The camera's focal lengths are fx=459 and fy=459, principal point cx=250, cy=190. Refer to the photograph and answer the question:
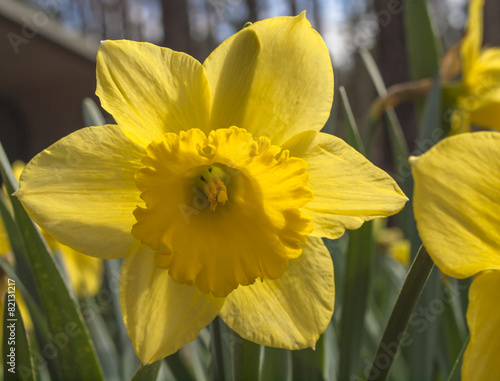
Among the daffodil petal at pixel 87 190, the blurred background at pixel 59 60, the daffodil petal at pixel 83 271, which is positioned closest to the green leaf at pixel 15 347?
the daffodil petal at pixel 87 190

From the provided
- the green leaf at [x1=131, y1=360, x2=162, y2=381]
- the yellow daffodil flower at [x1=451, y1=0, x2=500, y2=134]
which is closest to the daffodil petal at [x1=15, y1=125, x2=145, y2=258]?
the green leaf at [x1=131, y1=360, x2=162, y2=381]

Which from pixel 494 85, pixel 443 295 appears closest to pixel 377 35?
pixel 494 85

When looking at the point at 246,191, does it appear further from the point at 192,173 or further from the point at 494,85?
the point at 494,85

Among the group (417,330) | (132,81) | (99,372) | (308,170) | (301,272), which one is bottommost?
(417,330)

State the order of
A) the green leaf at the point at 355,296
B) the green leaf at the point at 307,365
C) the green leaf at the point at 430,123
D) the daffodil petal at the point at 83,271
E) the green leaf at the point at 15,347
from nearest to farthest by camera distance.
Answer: the green leaf at the point at 15,347
the green leaf at the point at 307,365
the green leaf at the point at 355,296
the green leaf at the point at 430,123
the daffodil petal at the point at 83,271

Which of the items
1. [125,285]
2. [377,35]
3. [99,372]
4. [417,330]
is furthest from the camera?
[377,35]

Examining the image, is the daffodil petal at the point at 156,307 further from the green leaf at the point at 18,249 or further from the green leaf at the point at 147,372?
the green leaf at the point at 18,249

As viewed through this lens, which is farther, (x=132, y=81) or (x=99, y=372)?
(x=99, y=372)

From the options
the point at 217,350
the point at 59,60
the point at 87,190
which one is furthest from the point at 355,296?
the point at 59,60
